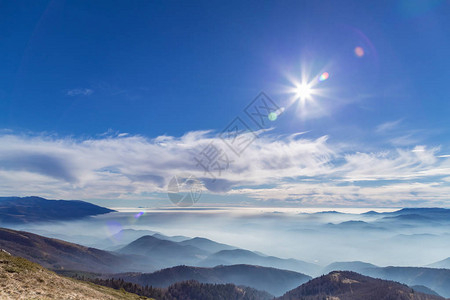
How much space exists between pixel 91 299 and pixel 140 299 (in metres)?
48.3

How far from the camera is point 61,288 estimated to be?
48.3 m

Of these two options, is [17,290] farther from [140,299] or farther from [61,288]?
[140,299]

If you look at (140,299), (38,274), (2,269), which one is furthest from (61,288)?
(140,299)

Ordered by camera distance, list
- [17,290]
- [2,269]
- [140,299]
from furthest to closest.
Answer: [140,299] → [2,269] → [17,290]

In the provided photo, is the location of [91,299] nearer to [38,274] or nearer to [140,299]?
[38,274]

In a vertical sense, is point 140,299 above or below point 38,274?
below

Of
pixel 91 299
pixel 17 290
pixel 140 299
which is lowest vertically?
pixel 140 299

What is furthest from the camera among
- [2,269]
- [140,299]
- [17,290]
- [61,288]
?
[140,299]

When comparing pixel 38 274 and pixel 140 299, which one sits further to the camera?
pixel 140 299

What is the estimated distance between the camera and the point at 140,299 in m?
91.2

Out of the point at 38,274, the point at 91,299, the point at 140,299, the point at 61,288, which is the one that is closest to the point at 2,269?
the point at 38,274

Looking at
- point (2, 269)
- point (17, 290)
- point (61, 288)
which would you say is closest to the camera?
point (17, 290)

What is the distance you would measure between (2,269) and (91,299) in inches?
676

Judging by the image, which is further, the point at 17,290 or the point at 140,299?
the point at 140,299
